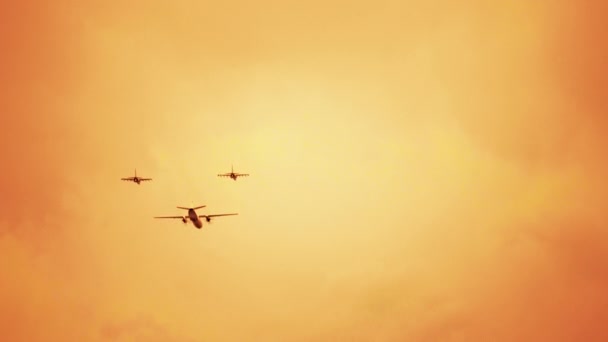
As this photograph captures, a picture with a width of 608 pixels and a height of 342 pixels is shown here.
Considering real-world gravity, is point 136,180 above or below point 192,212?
above

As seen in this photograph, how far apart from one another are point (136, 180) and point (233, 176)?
2276cm

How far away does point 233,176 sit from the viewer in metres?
142

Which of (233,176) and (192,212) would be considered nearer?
(192,212)

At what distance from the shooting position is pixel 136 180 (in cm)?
13788

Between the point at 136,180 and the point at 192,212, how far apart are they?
1069 inches

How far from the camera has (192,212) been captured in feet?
386

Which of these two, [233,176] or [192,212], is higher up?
[233,176]

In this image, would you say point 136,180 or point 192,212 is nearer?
point 192,212

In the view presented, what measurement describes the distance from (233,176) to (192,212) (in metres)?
26.4
